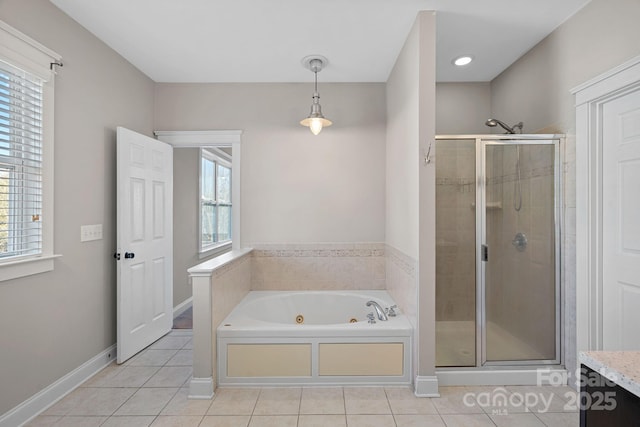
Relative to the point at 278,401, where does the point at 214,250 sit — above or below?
above

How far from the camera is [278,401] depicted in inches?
84.2

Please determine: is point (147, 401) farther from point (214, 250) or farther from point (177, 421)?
point (214, 250)

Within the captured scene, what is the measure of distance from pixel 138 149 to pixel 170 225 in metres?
0.80

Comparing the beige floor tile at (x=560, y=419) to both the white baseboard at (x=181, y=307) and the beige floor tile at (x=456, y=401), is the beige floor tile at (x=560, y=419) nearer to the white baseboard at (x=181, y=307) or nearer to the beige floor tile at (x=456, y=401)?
the beige floor tile at (x=456, y=401)

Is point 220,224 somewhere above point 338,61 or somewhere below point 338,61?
below

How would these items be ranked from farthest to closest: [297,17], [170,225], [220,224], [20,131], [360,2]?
1. [220,224]
2. [170,225]
3. [297,17]
4. [360,2]
5. [20,131]

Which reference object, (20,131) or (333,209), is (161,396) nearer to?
(20,131)

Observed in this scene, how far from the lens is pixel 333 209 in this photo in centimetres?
332

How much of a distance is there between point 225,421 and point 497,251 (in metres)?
2.18

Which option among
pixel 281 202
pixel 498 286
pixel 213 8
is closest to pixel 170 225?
pixel 281 202

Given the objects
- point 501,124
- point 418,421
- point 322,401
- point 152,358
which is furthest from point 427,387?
point 152,358

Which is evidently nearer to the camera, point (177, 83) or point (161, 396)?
point (161, 396)

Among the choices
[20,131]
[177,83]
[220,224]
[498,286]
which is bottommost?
[498,286]

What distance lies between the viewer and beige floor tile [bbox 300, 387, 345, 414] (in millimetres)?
2037
